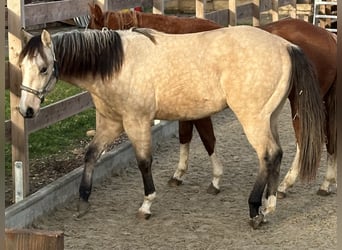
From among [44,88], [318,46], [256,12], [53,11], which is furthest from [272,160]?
[256,12]

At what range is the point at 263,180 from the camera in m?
4.36

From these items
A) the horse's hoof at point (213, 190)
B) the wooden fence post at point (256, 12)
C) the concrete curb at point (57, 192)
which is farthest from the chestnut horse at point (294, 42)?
the wooden fence post at point (256, 12)

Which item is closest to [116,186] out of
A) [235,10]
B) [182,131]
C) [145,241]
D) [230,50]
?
[182,131]

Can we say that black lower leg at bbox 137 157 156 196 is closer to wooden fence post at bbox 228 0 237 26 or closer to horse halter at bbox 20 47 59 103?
horse halter at bbox 20 47 59 103

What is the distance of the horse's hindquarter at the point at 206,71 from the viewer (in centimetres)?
423

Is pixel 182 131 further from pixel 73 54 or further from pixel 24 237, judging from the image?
pixel 24 237

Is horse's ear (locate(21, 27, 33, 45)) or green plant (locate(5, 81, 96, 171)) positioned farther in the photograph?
green plant (locate(5, 81, 96, 171))

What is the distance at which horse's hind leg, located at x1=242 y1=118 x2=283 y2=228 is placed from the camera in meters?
4.29

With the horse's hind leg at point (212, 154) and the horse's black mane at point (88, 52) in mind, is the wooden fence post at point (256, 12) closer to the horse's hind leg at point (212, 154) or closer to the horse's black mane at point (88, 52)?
the horse's hind leg at point (212, 154)

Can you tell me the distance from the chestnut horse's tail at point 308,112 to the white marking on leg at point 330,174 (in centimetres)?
79

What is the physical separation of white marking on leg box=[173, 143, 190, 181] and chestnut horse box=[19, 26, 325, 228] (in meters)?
0.96

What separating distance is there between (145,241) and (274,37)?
1.56 metres

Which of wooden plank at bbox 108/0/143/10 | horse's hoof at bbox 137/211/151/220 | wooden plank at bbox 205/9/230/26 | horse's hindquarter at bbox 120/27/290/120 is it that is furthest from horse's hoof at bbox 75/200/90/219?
wooden plank at bbox 205/9/230/26

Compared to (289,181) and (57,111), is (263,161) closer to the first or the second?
(289,181)
